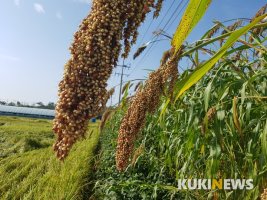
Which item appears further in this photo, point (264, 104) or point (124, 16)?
point (264, 104)

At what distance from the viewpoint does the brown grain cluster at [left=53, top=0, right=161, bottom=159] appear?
0.81 m

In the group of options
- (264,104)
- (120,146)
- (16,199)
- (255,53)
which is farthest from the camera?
(16,199)

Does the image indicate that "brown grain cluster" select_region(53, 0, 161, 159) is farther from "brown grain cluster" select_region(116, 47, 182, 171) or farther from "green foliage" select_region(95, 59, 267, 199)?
"green foliage" select_region(95, 59, 267, 199)

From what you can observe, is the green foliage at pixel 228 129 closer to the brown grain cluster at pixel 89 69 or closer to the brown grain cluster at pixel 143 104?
the brown grain cluster at pixel 143 104

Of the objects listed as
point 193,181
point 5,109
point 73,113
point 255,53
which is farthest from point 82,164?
point 5,109

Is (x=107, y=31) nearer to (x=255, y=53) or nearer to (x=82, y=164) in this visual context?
(x=255, y=53)

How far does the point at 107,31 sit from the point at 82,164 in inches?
189

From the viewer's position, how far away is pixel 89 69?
81 centimetres

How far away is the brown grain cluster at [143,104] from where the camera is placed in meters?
1.05

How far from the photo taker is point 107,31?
84 centimetres

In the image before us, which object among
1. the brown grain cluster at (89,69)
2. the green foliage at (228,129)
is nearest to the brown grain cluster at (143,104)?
the brown grain cluster at (89,69)

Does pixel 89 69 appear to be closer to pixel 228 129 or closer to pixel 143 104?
pixel 143 104

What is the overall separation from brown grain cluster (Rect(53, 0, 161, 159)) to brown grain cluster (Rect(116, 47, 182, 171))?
8.7 inches

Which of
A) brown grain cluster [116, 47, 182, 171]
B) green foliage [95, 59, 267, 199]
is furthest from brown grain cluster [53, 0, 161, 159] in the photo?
green foliage [95, 59, 267, 199]
